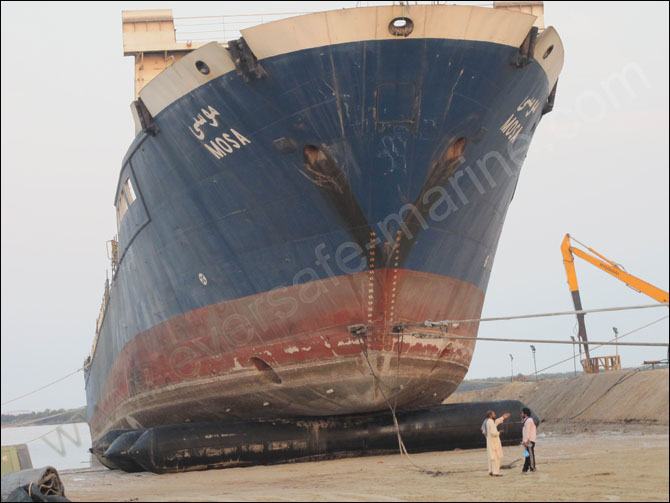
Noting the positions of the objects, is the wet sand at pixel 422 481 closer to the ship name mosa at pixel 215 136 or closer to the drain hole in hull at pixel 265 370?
the drain hole in hull at pixel 265 370

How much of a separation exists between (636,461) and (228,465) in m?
5.34

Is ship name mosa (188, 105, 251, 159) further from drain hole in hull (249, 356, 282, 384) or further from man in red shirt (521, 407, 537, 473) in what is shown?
man in red shirt (521, 407, 537, 473)

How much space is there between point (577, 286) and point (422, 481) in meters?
23.1

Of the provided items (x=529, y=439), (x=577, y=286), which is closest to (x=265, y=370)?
(x=529, y=439)

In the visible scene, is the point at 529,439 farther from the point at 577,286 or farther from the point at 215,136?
the point at 577,286

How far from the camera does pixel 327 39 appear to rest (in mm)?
9273

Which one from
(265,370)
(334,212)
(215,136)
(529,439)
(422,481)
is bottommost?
(422,481)

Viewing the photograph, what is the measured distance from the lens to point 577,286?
28641mm

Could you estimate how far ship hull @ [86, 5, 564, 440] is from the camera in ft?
31.3

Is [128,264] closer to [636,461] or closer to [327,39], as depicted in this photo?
[327,39]

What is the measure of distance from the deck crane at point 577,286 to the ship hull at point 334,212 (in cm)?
1436

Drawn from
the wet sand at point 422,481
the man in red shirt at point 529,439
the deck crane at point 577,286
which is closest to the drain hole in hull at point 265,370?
the wet sand at point 422,481

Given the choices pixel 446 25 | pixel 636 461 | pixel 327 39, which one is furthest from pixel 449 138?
pixel 636 461

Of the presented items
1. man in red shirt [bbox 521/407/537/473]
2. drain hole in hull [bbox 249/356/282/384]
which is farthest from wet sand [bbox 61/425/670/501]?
drain hole in hull [bbox 249/356/282/384]
